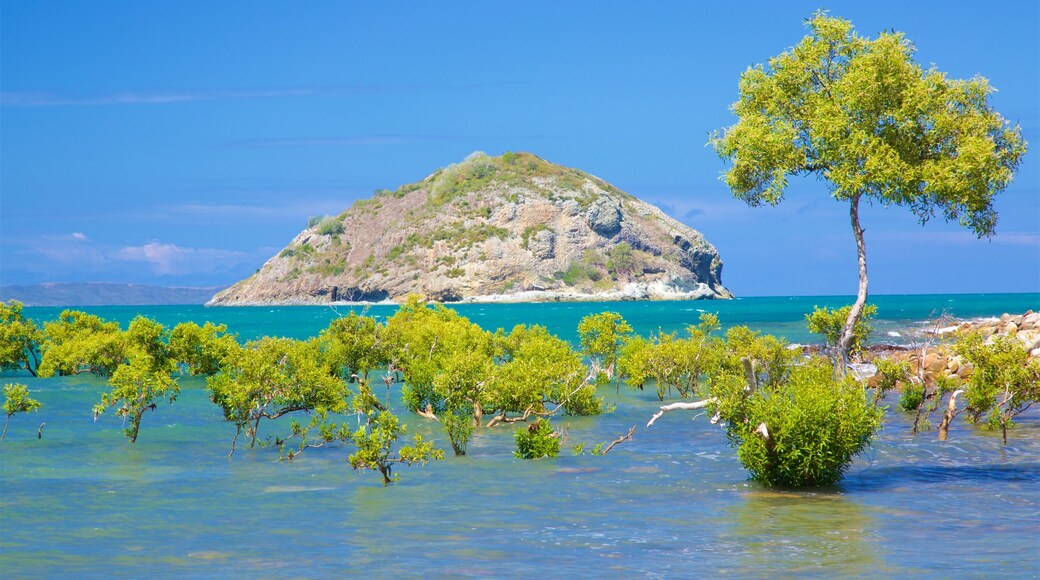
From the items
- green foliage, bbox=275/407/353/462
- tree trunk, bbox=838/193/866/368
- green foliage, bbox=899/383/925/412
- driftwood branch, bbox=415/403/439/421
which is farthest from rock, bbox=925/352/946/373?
green foliage, bbox=275/407/353/462

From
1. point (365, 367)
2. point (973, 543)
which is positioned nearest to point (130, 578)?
point (973, 543)

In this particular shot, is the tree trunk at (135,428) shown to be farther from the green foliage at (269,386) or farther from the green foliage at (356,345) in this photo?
the green foliage at (356,345)

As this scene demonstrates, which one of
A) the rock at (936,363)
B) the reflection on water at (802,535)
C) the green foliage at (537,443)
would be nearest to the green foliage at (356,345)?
the green foliage at (537,443)

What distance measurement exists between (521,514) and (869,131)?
16.3 meters

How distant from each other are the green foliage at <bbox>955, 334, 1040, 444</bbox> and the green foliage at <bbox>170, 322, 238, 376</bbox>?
32.0 m

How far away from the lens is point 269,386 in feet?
84.3

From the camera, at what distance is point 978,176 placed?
2734 cm

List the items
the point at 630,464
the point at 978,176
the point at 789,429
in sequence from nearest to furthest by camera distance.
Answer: the point at 789,429 → the point at 630,464 → the point at 978,176

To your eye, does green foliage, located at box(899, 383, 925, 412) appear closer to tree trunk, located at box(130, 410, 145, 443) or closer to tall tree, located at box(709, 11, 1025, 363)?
→ tall tree, located at box(709, 11, 1025, 363)

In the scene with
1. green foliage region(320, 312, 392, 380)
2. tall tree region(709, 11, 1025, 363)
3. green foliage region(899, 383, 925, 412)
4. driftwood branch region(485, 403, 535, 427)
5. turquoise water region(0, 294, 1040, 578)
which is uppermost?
tall tree region(709, 11, 1025, 363)

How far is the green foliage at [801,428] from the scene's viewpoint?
18.0 m

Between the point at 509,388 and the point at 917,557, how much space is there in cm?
1699

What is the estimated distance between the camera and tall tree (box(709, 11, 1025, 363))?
27.2 meters

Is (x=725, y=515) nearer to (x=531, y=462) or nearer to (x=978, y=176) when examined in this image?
(x=531, y=462)
